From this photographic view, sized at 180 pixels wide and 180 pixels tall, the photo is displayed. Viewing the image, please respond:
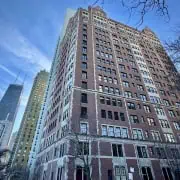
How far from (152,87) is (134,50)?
16.7 metres

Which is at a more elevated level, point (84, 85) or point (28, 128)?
point (28, 128)

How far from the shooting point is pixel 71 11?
75.8m

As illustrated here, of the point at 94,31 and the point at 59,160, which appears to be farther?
the point at 94,31

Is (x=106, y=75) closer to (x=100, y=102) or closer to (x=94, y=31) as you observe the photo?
(x=100, y=102)

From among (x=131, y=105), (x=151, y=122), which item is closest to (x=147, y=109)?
(x=151, y=122)

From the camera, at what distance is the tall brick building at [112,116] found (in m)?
27.2

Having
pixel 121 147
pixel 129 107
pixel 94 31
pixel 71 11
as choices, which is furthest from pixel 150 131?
pixel 71 11

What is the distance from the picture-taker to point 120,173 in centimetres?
2680

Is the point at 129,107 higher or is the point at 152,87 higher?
the point at 152,87

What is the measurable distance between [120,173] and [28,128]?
325 feet

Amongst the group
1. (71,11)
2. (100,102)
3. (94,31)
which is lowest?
(100,102)

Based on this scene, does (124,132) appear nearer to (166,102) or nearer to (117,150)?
(117,150)

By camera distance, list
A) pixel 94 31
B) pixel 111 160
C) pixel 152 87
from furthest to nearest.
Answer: pixel 94 31, pixel 152 87, pixel 111 160

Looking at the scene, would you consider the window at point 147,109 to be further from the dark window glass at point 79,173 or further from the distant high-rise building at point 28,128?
the distant high-rise building at point 28,128
